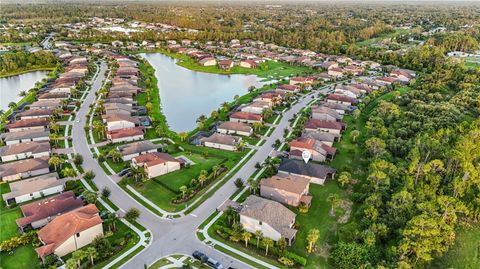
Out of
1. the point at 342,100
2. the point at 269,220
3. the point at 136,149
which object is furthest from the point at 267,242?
the point at 342,100

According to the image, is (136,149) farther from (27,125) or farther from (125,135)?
(27,125)

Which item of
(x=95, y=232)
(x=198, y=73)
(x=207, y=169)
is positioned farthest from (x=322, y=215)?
(x=198, y=73)

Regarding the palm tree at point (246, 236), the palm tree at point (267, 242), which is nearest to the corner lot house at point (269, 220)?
the palm tree at point (267, 242)

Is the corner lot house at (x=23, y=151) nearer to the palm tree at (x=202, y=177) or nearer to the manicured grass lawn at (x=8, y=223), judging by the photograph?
the manicured grass lawn at (x=8, y=223)

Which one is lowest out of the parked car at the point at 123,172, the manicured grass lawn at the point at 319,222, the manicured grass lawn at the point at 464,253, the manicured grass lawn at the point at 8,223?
the manicured grass lawn at the point at 464,253

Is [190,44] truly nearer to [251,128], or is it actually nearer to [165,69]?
[165,69]

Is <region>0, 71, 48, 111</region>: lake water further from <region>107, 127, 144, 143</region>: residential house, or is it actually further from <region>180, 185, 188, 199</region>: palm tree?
<region>180, 185, 188, 199</region>: palm tree
